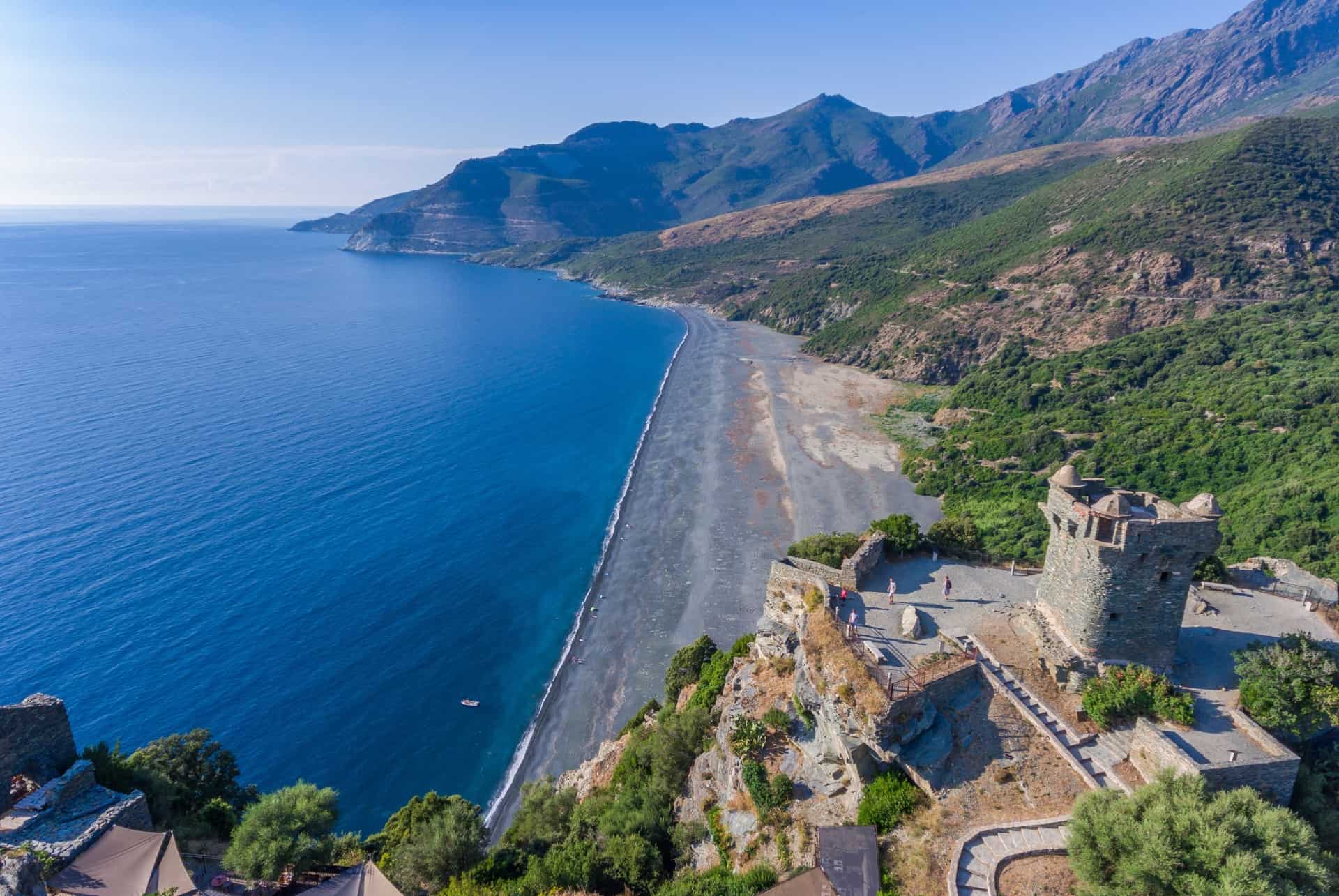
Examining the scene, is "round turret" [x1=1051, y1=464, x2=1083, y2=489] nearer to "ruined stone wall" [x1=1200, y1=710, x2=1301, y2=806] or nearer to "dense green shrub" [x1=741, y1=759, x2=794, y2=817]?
→ "ruined stone wall" [x1=1200, y1=710, x2=1301, y2=806]

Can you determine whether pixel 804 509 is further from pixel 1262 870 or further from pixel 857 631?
pixel 1262 870

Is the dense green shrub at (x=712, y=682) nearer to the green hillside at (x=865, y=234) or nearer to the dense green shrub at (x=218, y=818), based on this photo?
the dense green shrub at (x=218, y=818)

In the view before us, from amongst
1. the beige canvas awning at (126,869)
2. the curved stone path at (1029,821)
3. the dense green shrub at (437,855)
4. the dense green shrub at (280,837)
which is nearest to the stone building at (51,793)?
the beige canvas awning at (126,869)

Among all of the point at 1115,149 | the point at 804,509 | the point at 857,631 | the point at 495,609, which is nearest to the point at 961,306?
the point at 804,509

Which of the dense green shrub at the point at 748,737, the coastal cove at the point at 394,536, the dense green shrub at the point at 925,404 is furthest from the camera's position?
the dense green shrub at the point at 925,404

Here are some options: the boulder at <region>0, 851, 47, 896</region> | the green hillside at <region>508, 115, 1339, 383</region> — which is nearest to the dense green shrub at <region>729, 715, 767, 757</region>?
the boulder at <region>0, 851, 47, 896</region>

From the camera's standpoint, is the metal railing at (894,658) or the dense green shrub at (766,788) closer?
the metal railing at (894,658)
